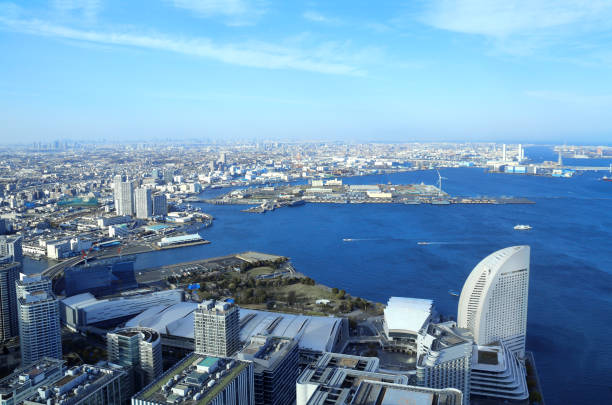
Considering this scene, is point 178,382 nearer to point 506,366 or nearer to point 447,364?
point 447,364

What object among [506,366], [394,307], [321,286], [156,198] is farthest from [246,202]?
[506,366]

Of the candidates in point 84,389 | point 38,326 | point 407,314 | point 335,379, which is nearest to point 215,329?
point 84,389

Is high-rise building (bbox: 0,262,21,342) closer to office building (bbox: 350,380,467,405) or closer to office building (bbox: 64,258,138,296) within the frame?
office building (bbox: 64,258,138,296)

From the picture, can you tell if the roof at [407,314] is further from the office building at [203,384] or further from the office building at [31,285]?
the office building at [31,285]

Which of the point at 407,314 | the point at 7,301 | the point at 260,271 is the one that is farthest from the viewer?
the point at 260,271

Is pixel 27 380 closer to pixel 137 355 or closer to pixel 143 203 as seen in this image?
pixel 137 355

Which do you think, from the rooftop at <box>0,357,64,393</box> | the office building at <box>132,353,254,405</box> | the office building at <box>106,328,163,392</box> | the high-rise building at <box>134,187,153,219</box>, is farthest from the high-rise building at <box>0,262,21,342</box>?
the high-rise building at <box>134,187,153,219</box>

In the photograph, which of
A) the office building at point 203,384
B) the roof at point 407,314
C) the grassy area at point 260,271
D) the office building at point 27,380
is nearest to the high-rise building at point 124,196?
the grassy area at point 260,271

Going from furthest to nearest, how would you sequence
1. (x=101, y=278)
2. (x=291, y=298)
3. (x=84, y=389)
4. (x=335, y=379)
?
1. (x=101, y=278)
2. (x=291, y=298)
3. (x=84, y=389)
4. (x=335, y=379)
